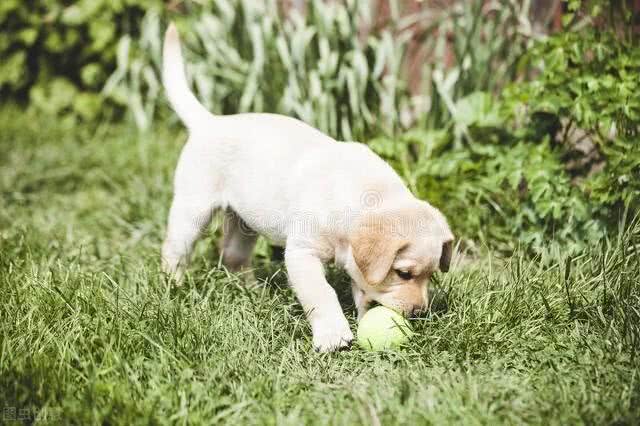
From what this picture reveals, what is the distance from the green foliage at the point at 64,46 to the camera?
20.5 ft

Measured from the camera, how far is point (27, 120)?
6039 mm

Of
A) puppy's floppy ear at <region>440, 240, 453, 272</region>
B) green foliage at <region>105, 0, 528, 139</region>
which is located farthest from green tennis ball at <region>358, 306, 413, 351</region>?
green foliage at <region>105, 0, 528, 139</region>

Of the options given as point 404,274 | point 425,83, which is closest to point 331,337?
point 404,274

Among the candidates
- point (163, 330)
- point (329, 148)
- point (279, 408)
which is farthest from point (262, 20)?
point (279, 408)

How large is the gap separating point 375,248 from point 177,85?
1512 mm

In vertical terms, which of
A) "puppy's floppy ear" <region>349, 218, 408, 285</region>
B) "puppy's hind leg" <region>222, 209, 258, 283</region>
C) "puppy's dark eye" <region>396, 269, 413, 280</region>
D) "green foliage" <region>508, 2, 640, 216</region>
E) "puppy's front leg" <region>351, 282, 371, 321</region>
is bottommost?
"puppy's hind leg" <region>222, 209, 258, 283</region>

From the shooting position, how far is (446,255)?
286cm

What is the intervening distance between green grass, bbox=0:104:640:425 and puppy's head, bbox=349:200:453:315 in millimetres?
201

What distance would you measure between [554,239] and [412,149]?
129 cm

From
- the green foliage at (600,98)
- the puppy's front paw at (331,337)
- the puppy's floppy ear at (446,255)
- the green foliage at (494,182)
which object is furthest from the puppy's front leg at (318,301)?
the green foliage at (600,98)

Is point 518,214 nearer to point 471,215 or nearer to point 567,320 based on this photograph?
point 471,215

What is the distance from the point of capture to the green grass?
2312 millimetres

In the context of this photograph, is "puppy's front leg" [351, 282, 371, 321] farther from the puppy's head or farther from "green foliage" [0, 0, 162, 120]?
"green foliage" [0, 0, 162, 120]

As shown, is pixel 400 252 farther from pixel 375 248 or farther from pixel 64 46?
pixel 64 46
